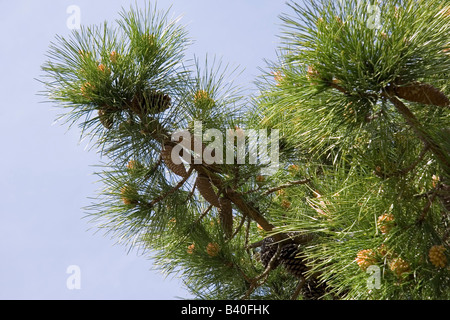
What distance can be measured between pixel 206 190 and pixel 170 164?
92 mm

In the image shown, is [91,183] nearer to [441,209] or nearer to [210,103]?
[210,103]

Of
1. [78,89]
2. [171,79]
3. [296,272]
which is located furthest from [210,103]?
[296,272]

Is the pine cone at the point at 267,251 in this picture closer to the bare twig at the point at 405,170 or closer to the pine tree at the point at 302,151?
the pine tree at the point at 302,151

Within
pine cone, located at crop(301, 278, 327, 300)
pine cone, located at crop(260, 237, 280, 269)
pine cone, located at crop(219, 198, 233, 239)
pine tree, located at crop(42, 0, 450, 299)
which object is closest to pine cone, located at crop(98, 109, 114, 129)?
pine tree, located at crop(42, 0, 450, 299)

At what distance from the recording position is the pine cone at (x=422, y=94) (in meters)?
0.88

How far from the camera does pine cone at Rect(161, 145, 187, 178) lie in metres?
1.20

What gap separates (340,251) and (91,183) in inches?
23.8

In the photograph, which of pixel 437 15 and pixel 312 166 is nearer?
pixel 437 15

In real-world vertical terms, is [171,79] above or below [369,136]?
above

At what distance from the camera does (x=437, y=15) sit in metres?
0.88

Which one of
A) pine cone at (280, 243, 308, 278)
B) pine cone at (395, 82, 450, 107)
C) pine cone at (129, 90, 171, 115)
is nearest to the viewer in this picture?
pine cone at (395, 82, 450, 107)

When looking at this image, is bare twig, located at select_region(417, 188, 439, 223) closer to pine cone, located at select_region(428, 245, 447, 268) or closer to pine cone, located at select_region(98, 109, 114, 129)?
pine cone, located at select_region(428, 245, 447, 268)

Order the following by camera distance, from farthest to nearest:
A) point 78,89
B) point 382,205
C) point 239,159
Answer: point 239,159
point 78,89
point 382,205

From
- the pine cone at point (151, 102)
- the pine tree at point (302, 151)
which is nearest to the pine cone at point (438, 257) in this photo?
the pine tree at point (302, 151)
